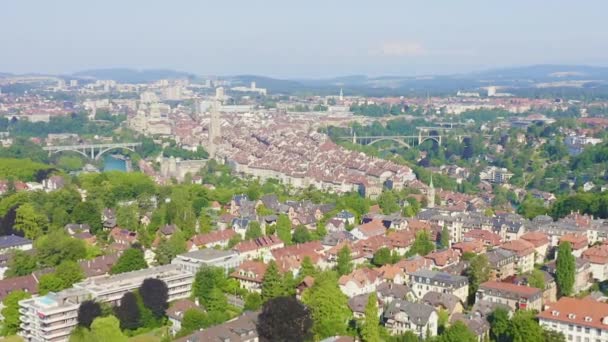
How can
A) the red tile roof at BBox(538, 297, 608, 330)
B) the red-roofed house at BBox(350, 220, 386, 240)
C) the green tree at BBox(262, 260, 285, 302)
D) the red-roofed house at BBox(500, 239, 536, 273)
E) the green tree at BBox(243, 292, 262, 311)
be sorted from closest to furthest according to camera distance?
the red tile roof at BBox(538, 297, 608, 330) < the green tree at BBox(243, 292, 262, 311) < the green tree at BBox(262, 260, 285, 302) < the red-roofed house at BBox(500, 239, 536, 273) < the red-roofed house at BBox(350, 220, 386, 240)

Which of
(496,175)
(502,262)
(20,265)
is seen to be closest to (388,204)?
(502,262)

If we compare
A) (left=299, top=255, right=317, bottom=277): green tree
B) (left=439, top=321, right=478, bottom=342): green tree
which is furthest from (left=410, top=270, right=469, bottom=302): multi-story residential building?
(left=439, top=321, right=478, bottom=342): green tree

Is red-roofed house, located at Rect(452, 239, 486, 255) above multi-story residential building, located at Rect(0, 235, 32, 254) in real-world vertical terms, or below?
above

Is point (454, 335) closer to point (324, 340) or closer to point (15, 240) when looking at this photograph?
point (324, 340)

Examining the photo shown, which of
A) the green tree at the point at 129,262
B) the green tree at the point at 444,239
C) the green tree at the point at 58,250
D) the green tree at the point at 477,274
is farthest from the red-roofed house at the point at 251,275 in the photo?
the green tree at the point at 444,239

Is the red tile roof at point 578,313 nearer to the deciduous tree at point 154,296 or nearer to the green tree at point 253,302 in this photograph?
the green tree at point 253,302

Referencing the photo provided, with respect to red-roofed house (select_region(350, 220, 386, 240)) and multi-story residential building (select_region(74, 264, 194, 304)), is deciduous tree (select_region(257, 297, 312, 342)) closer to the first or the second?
multi-story residential building (select_region(74, 264, 194, 304))
